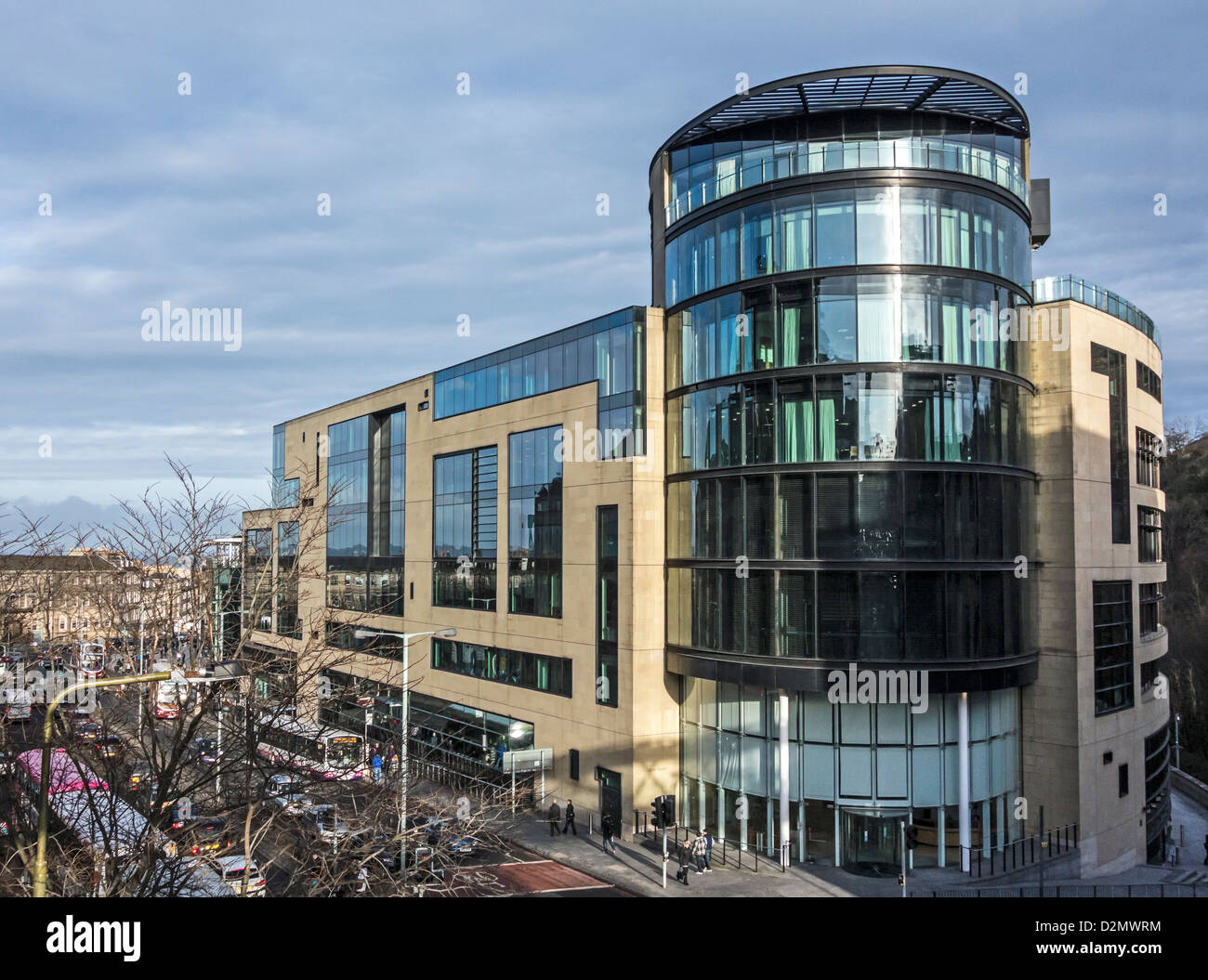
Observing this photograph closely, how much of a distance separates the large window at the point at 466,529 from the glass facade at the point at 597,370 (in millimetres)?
3224

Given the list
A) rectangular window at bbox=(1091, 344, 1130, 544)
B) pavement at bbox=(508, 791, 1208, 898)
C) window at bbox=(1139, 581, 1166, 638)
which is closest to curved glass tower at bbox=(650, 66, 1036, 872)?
pavement at bbox=(508, 791, 1208, 898)

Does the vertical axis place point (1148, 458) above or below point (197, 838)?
above

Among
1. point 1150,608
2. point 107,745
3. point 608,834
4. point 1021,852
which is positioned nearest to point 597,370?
point 608,834

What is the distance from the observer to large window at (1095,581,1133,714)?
3303 cm

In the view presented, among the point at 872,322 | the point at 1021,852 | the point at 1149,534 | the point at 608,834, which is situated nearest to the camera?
the point at 872,322

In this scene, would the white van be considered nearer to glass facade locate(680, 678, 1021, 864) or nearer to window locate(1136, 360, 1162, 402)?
glass facade locate(680, 678, 1021, 864)

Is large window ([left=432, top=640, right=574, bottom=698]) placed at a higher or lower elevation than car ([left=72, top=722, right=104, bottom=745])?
lower

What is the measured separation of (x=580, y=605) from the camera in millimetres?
36469

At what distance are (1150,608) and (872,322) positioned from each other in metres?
19.3

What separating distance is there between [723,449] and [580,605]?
8741 millimetres

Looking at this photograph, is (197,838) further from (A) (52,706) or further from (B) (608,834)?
(B) (608,834)

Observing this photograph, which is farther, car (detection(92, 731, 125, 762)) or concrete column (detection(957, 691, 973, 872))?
concrete column (detection(957, 691, 973, 872))

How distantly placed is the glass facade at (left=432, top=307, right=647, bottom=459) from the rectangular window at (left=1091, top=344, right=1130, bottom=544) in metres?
16.8

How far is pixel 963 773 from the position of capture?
98.3 feet
